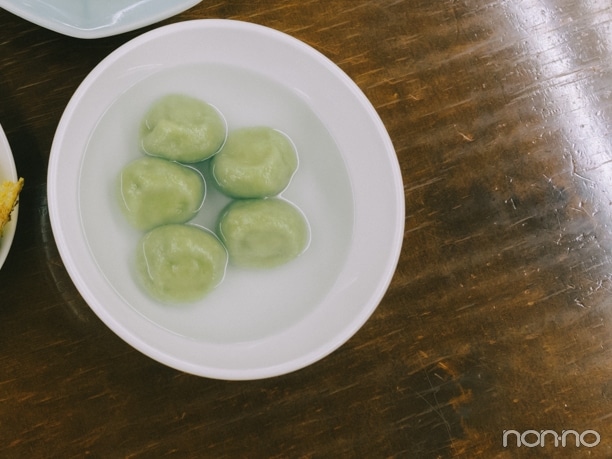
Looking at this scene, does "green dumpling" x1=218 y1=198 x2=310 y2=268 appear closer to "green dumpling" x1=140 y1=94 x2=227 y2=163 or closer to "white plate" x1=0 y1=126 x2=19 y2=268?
"green dumpling" x1=140 y1=94 x2=227 y2=163

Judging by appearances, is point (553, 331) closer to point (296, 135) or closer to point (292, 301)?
point (292, 301)

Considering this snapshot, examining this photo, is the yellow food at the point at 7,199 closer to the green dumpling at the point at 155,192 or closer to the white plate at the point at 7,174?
the white plate at the point at 7,174

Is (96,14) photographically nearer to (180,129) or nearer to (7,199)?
(180,129)

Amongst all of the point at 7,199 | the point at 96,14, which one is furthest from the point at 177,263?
the point at 96,14

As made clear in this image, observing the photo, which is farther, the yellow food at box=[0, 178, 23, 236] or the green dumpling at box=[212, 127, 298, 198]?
the green dumpling at box=[212, 127, 298, 198]

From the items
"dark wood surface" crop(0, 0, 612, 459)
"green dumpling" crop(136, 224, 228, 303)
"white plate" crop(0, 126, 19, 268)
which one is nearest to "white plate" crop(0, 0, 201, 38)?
"dark wood surface" crop(0, 0, 612, 459)

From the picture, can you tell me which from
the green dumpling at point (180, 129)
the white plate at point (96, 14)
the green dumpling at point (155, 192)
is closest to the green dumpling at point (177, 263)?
the green dumpling at point (155, 192)
